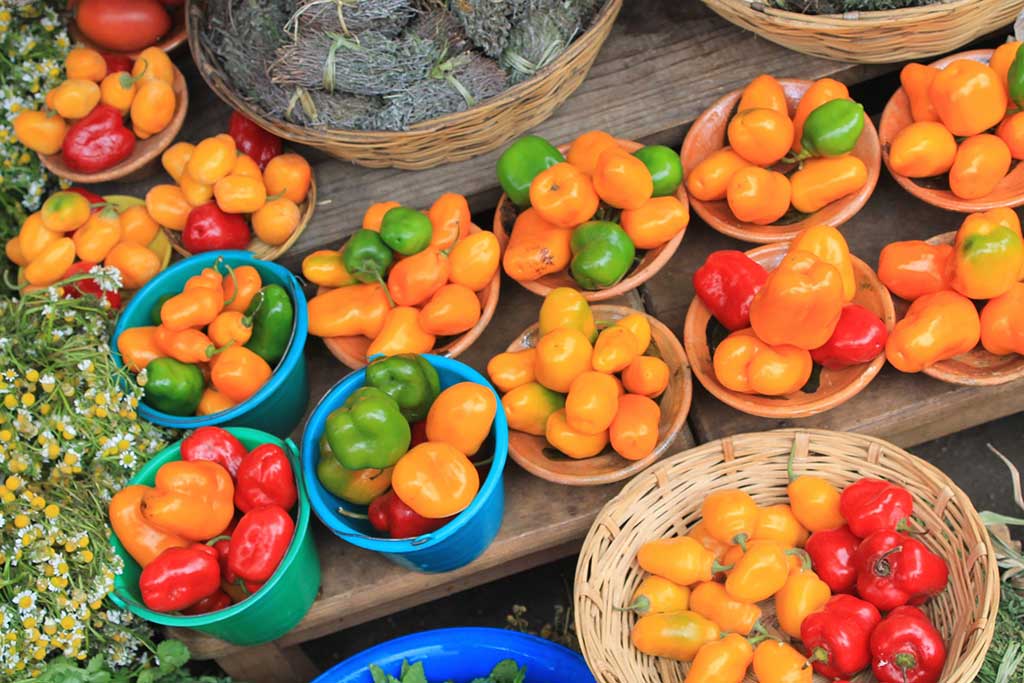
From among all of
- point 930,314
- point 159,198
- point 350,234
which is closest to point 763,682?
point 930,314

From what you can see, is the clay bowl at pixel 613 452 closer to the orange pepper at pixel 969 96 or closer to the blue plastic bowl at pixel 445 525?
the blue plastic bowl at pixel 445 525

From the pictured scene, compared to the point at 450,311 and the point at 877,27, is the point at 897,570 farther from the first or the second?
the point at 877,27

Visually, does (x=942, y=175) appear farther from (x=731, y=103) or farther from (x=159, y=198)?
(x=159, y=198)

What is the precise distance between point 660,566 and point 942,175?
1.18 m

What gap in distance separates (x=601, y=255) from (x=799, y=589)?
79cm

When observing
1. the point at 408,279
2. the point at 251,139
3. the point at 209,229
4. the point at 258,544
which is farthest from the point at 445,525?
the point at 251,139

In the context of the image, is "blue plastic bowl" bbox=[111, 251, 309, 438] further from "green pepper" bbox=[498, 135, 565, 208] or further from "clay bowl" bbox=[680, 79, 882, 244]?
"clay bowl" bbox=[680, 79, 882, 244]

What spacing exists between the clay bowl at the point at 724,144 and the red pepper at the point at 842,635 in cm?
85

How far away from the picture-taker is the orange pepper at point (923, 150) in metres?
2.20

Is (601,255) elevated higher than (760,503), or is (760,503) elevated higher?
(601,255)

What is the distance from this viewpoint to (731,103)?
7.99 feet

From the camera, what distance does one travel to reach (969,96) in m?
2.15

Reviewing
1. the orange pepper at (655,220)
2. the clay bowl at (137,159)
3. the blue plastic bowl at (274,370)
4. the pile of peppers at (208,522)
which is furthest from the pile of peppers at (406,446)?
the clay bowl at (137,159)

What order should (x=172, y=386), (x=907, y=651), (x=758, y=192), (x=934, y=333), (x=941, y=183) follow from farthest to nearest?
(x=941, y=183) < (x=758, y=192) < (x=172, y=386) < (x=934, y=333) < (x=907, y=651)
